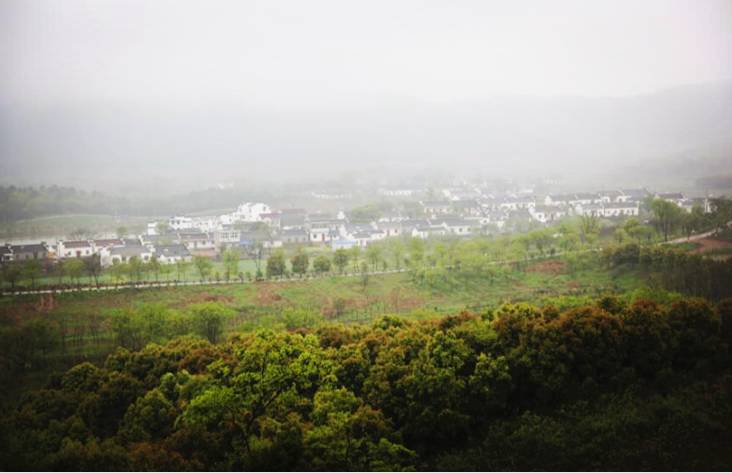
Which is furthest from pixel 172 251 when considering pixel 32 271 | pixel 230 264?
pixel 32 271

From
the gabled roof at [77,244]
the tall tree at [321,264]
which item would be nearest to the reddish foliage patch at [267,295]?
the tall tree at [321,264]

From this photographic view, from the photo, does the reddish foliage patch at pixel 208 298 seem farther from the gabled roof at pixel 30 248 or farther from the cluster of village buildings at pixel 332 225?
the gabled roof at pixel 30 248

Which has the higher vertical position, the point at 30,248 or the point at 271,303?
the point at 30,248

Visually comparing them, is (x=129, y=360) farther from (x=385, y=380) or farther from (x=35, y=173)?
(x=35, y=173)

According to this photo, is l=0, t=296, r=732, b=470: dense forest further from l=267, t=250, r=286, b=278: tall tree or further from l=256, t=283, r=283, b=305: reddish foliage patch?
l=267, t=250, r=286, b=278: tall tree

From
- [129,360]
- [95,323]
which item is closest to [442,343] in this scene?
[129,360]

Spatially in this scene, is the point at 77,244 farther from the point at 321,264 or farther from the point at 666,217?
the point at 666,217

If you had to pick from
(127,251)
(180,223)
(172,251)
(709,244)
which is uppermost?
(180,223)
